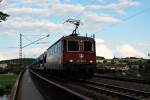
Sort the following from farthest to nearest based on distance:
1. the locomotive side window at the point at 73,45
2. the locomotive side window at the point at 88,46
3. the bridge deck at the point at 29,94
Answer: the locomotive side window at the point at 88,46
the locomotive side window at the point at 73,45
the bridge deck at the point at 29,94

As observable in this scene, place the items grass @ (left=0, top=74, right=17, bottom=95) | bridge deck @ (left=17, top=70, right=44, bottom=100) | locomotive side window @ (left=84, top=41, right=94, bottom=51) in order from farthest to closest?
1. locomotive side window @ (left=84, top=41, right=94, bottom=51)
2. grass @ (left=0, top=74, right=17, bottom=95)
3. bridge deck @ (left=17, top=70, right=44, bottom=100)

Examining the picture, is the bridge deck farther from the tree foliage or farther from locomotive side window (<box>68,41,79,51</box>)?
locomotive side window (<box>68,41,79,51</box>)

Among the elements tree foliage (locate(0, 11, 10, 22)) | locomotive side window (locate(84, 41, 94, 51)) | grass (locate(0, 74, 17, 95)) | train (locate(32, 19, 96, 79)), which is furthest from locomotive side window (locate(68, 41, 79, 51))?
tree foliage (locate(0, 11, 10, 22))

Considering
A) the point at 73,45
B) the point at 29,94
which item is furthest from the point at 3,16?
the point at 73,45

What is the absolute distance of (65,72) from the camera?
107 ft

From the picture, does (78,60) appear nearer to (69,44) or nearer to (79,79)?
(69,44)

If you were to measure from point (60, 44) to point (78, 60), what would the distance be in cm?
233

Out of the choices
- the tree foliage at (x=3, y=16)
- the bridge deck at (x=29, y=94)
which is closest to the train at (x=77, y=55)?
the bridge deck at (x=29, y=94)

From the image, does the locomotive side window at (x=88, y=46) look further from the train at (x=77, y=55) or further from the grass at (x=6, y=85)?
the grass at (x=6, y=85)

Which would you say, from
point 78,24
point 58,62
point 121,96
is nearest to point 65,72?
point 58,62

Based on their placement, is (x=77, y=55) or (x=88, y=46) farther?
(x=88, y=46)

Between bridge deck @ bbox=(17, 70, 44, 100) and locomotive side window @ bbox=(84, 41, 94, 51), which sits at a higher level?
locomotive side window @ bbox=(84, 41, 94, 51)

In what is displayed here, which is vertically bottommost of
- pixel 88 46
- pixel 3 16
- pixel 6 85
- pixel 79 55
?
pixel 6 85

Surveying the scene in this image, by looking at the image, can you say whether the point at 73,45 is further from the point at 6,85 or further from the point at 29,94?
the point at 29,94
